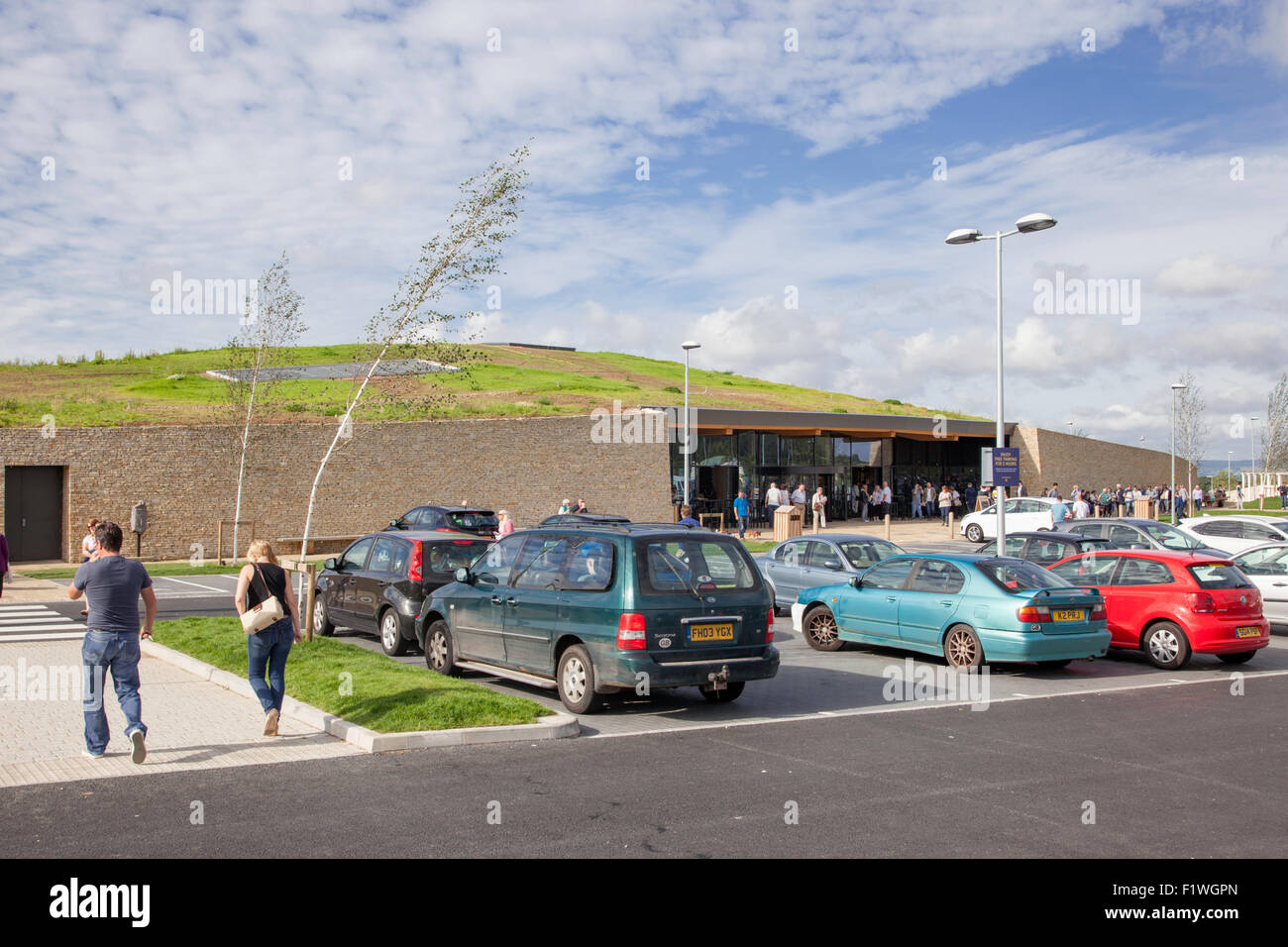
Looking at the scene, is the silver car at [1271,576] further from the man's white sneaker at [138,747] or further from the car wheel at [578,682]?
the man's white sneaker at [138,747]

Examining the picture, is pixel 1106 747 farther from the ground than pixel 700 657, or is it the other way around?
pixel 700 657

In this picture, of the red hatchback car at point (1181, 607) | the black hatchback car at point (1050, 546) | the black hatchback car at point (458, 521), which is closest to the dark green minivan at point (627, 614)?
the red hatchback car at point (1181, 607)

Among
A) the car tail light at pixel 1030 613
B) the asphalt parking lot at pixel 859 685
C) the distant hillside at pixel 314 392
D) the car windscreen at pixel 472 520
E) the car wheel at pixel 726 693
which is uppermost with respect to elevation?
the distant hillside at pixel 314 392

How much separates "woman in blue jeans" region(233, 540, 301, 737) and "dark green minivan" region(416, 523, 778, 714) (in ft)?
8.26

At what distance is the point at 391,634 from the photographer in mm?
13609

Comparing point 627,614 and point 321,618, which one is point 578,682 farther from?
point 321,618

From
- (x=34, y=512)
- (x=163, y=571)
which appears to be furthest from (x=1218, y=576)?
(x=34, y=512)

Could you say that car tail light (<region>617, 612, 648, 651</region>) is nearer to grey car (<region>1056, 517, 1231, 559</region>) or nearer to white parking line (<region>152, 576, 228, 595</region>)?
grey car (<region>1056, 517, 1231, 559</region>)

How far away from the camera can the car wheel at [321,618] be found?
50.0 ft

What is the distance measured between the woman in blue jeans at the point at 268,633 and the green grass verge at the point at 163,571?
1845 cm
